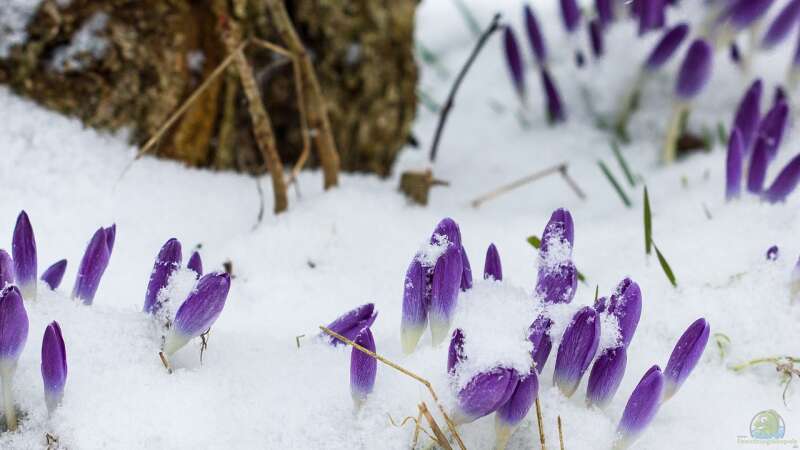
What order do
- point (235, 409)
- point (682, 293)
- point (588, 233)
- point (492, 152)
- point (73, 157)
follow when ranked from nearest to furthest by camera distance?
point (235, 409), point (682, 293), point (73, 157), point (588, 233), point (492, 152)

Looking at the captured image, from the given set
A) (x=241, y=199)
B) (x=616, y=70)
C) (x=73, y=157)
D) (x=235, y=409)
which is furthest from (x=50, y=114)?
(x=616, y=70)

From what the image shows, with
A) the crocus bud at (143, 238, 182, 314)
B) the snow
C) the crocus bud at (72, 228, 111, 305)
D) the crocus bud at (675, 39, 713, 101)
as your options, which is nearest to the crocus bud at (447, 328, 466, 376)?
the snow

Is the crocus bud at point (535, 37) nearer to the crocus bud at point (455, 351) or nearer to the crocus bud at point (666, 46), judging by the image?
the crocus bud at point (666, 46)

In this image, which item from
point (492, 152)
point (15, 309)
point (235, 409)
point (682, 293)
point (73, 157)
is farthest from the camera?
point (492, 152)

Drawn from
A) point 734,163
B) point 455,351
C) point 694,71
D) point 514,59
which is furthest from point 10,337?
point 514,59

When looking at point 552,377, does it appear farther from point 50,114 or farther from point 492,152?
point 492,152

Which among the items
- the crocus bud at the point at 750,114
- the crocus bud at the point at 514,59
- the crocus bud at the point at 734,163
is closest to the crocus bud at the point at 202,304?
the crocus bud at the point at 734,163

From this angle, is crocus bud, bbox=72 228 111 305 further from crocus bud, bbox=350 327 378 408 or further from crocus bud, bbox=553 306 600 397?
crocus bud, bbox=553 306 600 397
